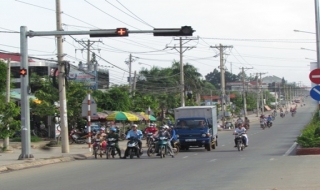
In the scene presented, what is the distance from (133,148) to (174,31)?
26.5ft

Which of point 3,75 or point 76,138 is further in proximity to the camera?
point 76,138

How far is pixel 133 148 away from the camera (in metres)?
29.5

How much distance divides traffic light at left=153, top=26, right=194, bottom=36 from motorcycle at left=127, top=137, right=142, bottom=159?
285 inches

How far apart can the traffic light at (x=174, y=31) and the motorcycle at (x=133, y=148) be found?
7.24 m

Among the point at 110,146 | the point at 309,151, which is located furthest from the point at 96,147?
the point at 309,151

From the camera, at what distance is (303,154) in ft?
89.5

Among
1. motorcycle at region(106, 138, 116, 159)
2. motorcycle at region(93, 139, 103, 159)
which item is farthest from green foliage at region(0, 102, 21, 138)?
motorcycle at region(106, 138, 116, 159)

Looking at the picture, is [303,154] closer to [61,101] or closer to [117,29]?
[117,29]

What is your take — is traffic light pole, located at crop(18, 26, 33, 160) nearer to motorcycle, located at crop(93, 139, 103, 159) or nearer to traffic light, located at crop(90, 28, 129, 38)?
motorcycle, located at crop(93, 139, 103, 159)

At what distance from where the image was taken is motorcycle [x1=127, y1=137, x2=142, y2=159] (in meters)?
29.3

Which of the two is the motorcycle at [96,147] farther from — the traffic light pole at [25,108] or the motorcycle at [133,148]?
the traffic light pole at [25,108]

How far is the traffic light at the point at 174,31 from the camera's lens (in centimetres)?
2283

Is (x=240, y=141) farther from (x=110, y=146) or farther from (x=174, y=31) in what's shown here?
(x=174, y=31)

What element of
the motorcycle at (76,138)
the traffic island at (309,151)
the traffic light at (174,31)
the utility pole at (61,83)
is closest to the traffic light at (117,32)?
the traffic light at (174,31)
